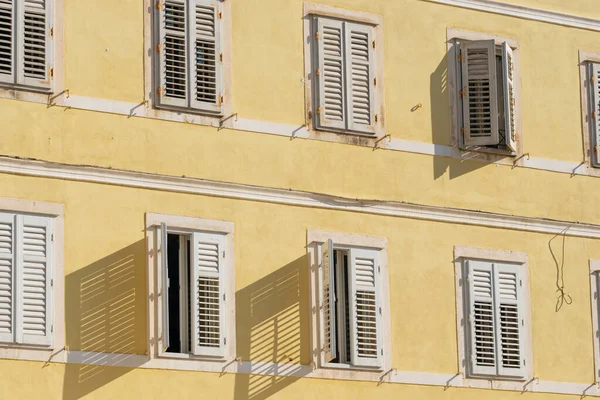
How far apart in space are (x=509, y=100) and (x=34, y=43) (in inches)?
311

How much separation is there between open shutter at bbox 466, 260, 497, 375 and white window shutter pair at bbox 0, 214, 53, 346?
695cm

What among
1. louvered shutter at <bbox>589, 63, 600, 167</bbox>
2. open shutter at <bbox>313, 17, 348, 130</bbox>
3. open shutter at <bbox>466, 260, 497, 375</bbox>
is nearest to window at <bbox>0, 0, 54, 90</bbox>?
open shutter at <bbox>313, 17, 348, 130</bbox>

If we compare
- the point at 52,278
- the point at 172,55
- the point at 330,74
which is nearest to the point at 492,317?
the point at 330,74

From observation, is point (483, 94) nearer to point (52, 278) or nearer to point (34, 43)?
Answer: point (34, 43)

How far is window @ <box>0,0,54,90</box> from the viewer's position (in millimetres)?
26031

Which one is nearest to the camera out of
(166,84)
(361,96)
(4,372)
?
(4,372)

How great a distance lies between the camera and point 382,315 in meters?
28.4

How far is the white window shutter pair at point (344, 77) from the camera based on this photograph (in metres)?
28.7

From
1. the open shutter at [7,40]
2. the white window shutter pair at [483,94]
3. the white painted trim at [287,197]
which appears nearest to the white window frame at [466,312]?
the white painted trim at [287,197]

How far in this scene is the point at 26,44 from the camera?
26172mm

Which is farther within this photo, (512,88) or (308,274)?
(512,88)

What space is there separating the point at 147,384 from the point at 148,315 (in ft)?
3.04

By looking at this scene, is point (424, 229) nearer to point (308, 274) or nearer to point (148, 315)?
point (308, 274)

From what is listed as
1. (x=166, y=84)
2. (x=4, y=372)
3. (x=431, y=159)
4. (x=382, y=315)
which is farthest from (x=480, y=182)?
(x=4, y=372)
